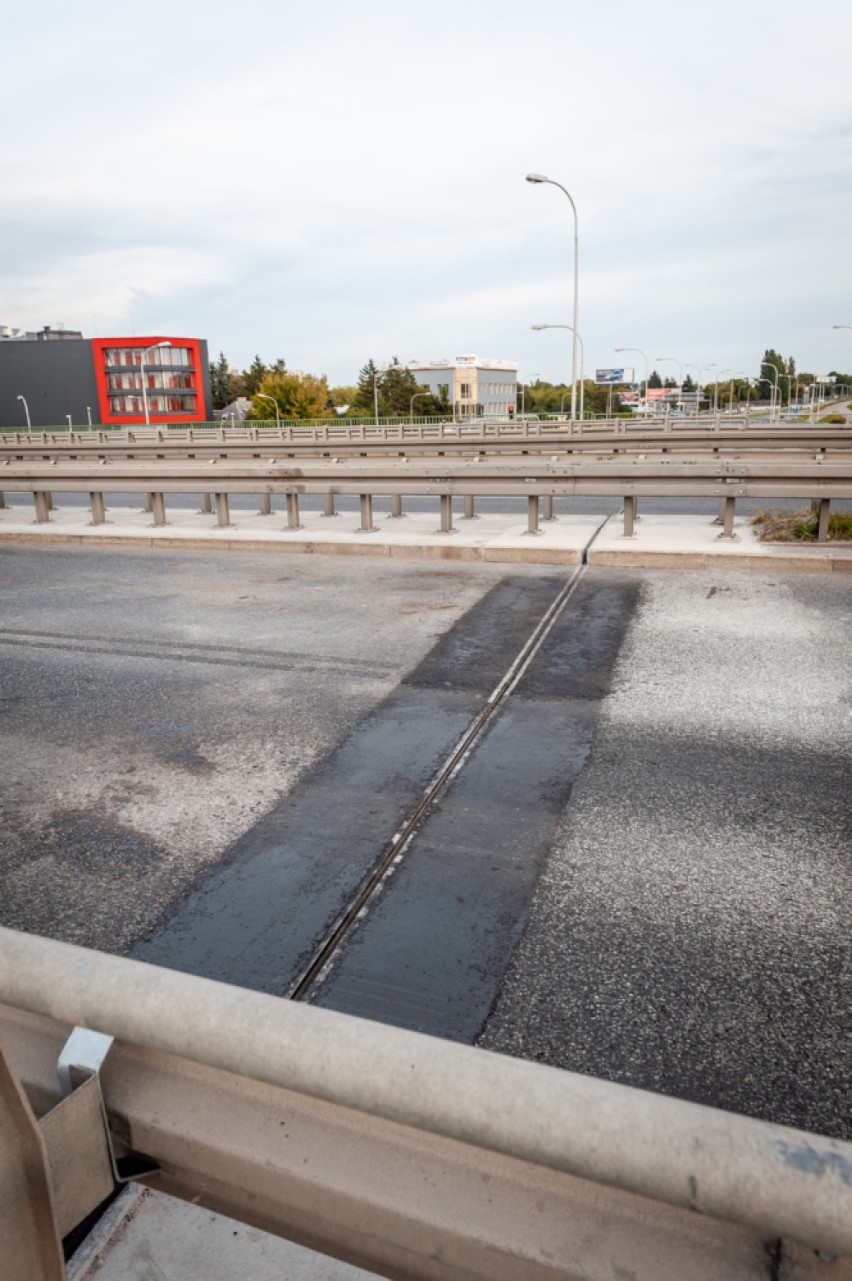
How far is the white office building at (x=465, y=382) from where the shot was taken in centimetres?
17538

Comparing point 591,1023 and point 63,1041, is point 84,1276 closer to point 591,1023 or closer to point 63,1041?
point 63,1041

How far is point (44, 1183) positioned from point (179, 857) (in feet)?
8.92

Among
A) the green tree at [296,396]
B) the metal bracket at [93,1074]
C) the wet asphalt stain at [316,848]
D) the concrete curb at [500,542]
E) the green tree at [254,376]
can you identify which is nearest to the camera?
the metal bracket at [93,1074]

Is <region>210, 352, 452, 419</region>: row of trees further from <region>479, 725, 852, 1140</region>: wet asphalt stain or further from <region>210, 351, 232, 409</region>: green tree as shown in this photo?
<region>479, 725, 852, 1140</region>: wet asphalt stain

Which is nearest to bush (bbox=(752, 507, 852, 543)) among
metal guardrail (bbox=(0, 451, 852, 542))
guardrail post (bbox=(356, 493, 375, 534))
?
metal guardrail (bbox=(0, 451, 852, 542))

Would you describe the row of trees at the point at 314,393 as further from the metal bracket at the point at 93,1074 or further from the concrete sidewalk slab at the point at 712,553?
the metal bracket at the point at 93,1074

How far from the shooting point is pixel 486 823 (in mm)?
4133

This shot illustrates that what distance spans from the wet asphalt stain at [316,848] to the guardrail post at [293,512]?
20.3 ft

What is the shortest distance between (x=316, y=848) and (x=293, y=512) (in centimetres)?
874

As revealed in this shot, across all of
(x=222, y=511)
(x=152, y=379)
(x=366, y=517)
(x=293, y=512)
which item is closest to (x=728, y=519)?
(x=366, y=517)

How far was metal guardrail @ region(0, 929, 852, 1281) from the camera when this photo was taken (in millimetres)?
1103

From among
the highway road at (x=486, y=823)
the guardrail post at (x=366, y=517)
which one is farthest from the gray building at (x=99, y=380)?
the highway road at (x=486, y=823)

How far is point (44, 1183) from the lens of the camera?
3.98 feet

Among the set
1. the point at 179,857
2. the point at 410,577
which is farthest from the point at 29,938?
the point at 410,577
